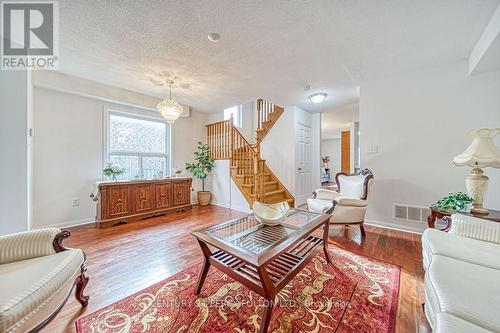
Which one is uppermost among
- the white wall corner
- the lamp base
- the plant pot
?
the white wall corner

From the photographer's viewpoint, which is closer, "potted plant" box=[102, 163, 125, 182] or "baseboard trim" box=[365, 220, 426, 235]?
"baseboard trim" box=[365, 220, 426, 235]

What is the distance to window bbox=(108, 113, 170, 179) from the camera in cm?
390

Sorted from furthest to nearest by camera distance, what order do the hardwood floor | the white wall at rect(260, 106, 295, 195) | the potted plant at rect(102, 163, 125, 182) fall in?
the white wall at rect(260, 106, 295, 195) → the potted plant at rect(102, 163, 125, 182) → the hardwood floor

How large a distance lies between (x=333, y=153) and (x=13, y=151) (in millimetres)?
11228

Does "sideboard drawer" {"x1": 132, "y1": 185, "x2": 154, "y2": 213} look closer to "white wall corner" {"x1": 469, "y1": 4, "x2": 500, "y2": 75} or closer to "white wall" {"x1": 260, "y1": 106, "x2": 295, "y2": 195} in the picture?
"white wall" {"x1": 260, "y1": 106, "x2": 295, "y2": 195}

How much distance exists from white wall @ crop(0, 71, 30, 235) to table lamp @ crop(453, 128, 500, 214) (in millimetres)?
4441

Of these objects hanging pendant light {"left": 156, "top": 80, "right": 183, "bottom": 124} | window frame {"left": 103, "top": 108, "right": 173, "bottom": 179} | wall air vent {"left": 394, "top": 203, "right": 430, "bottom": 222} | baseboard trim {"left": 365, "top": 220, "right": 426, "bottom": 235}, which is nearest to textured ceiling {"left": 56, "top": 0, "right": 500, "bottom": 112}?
hanging pendant light {"left": 156, "top": 80, "right": 183, "bottom": 124}

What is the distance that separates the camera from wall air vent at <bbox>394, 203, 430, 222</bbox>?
2.88m

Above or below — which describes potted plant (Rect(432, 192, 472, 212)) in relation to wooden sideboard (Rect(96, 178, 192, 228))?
above

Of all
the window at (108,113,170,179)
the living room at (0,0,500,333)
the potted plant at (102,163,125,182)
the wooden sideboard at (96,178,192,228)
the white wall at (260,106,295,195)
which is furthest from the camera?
the white wall at (260,106,295,195)

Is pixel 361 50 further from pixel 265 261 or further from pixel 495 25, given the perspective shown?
pixel 265 261

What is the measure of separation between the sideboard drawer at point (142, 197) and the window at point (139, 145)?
550 mm

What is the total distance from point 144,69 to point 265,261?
3.17 meters
